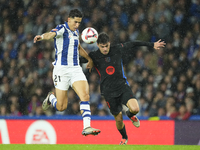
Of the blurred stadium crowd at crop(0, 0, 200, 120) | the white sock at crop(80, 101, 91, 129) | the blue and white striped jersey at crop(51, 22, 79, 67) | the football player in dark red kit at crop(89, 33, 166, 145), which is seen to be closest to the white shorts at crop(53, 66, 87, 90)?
the blue and white striped jersey at crop(51, 22, 79, 67)

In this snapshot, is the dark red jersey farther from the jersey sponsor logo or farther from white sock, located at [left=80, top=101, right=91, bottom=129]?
white sock, located at [left=80, top=101, right=91, bottom=129]

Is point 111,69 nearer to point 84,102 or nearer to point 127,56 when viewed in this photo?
point 84,102

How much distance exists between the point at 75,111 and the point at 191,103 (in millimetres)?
2855

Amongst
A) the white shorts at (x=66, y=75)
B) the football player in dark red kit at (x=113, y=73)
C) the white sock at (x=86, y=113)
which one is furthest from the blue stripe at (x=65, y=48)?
the white sock at (x=86, y=113)

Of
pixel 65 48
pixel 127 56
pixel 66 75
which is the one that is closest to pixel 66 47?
pixel 65 48

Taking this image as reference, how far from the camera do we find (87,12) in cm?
1002

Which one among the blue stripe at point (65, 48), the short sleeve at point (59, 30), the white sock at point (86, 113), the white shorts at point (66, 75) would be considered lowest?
the white sock at point (86, 113)

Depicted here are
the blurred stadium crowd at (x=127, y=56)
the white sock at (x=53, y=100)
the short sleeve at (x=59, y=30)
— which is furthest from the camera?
the blurred stadium crowd at (x=127, y=56)

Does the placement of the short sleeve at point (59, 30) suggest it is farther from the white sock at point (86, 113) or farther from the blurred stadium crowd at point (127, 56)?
the blurred stadium crowd at point (127, 56)

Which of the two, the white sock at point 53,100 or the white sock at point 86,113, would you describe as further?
the white sock at point 53,100

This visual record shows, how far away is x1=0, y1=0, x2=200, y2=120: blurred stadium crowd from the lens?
316 inches

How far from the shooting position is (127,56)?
8953mm

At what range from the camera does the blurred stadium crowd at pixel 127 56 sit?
802 centimetres

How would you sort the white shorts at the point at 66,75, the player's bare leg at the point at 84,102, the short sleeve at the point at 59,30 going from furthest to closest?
1. the white shorts at the point at 66,75
2. the short sleeve at the point at 59,30
3. the player's bare leg at the point at 84,102
